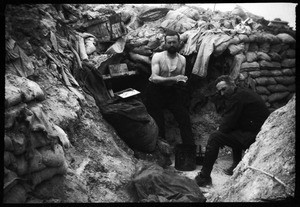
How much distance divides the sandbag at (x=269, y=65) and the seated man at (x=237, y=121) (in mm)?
1637

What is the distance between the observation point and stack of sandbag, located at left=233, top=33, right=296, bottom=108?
5590 millimetres

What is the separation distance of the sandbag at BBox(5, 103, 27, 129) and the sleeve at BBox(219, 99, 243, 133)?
8.35 feet

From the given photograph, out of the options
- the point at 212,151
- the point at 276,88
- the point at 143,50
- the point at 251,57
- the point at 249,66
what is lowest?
the point at 212,151

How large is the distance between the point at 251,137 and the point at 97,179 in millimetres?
2008

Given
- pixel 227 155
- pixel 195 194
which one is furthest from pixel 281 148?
pixel 227 155

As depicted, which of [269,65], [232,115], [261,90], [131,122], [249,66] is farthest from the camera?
[269,65]

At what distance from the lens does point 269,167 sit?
282 centimetres

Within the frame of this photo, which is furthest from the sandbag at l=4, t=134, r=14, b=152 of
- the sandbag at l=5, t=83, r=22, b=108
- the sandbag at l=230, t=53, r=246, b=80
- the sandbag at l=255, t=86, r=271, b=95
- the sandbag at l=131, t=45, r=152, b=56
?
the sandbag at l=255, t=86, r=271, b=95

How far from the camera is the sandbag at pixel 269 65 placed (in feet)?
18.5

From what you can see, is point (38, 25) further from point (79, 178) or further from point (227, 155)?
point (227, 155)

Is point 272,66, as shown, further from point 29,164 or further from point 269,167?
point 29,164

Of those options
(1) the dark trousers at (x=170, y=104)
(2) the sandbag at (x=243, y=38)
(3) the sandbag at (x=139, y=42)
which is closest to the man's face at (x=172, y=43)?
(1) the dark trousers at (x=170, y=104)

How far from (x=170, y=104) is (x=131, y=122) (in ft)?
2.93

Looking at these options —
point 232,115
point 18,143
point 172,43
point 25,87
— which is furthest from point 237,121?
point 18,143
